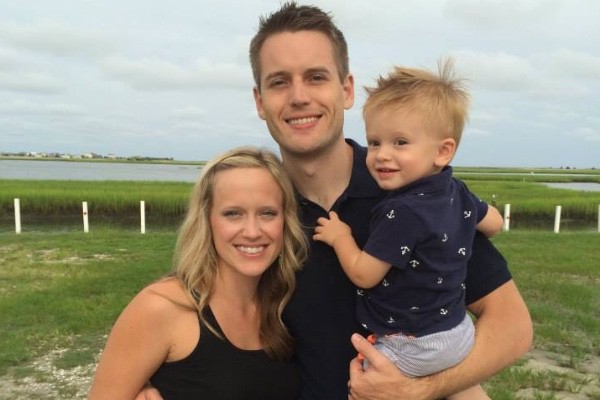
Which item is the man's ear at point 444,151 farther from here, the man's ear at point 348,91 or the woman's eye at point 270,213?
the woman's eye at point 270,213

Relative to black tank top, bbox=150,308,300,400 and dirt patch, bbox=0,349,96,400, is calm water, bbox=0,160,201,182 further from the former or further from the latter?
black tank top, bbox=150,308,300,400

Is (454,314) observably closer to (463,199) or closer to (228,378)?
(463,199)

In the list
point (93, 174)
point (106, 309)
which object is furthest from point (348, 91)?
point (93, 174)

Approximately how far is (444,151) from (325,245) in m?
0.66

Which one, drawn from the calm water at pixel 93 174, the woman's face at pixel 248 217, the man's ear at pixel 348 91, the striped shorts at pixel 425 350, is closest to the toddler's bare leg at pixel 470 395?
the striped shorts at pixel 425 350

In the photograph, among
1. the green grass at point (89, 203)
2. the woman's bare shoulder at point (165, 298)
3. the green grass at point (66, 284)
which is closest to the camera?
the woman's bare shoulder at point (165, 298)

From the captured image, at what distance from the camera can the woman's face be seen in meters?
2.33

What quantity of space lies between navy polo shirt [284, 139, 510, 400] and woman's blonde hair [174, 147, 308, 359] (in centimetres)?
6

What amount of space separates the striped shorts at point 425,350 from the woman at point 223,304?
0.48 metres

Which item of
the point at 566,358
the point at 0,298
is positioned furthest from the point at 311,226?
the point at 0,298

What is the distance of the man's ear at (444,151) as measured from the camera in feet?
7.19

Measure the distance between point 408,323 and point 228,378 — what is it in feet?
2.62

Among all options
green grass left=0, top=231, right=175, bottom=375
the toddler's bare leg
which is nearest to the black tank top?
the toddler's bare leg

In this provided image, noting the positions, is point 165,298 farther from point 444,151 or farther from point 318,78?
point 444,151
